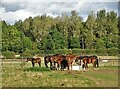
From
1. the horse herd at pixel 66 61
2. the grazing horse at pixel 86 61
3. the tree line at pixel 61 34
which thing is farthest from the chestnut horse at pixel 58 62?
the tree line at pixel 61 34

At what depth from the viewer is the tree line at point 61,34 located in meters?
53.6

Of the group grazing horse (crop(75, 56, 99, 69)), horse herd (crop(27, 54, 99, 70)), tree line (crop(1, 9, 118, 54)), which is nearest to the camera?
horse herd (crop(27, 54, 99, 70))

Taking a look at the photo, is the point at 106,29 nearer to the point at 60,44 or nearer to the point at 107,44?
the point at 107,44

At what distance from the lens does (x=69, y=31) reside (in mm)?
67812

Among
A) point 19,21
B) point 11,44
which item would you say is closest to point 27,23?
point 19,21

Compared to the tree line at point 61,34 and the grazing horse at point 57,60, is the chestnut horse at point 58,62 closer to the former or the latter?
the grazing horse at point 57,60

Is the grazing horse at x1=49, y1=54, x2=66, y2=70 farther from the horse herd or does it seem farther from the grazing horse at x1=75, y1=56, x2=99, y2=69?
the grazing horse at x1=75, y1=56, x2=99, y2=69

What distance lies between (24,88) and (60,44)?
41.7 m

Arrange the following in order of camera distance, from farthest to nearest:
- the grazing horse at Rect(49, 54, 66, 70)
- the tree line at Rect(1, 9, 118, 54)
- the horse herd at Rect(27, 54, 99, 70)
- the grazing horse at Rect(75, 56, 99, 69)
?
the tree line at Rect(1, 9, 118, 54) < the grazing horse at Rect(75, 56, 99, 69) < the grazing horse at Rect(49, 54, 66, 70) < the horse herd at Rect(27, 54, 99, 70)

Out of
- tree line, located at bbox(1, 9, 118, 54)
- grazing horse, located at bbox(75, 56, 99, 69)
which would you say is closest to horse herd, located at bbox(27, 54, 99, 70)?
grazing horse, located at bbox(75, 56, 99, 69)

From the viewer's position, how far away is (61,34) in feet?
197

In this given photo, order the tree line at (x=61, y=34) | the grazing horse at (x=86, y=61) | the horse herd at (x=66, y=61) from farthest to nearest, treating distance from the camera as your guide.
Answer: the tree line at (x=61, y=34) → the grazing horse at (x=86, y=61) → the horse herd at (x=66, y=61)

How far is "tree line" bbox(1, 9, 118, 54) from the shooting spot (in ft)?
176

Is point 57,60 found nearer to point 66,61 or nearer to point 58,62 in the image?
point 58,62
